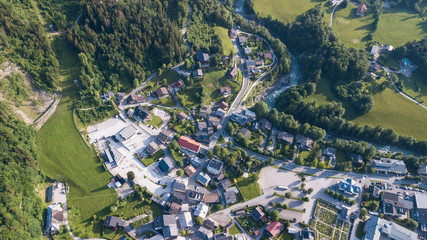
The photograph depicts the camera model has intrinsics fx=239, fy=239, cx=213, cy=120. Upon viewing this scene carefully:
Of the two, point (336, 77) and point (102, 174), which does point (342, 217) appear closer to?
point (336, 77)

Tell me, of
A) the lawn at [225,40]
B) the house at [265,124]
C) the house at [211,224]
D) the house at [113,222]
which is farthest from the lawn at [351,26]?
the house at [113,222]

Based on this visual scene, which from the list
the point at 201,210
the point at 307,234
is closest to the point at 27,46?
the point at 201,210

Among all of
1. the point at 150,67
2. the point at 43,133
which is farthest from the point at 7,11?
the point at 150,67

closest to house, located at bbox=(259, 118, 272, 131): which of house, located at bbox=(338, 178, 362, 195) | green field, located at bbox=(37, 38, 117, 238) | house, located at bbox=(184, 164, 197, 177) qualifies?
house, located at bbox=(338, 178, 362, 195)

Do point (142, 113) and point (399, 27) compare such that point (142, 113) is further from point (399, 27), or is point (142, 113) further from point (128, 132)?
point (399, 27)

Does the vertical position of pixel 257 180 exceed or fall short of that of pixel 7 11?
it falls short

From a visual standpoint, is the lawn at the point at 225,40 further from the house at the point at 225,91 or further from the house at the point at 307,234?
the house at the point at 307,234
